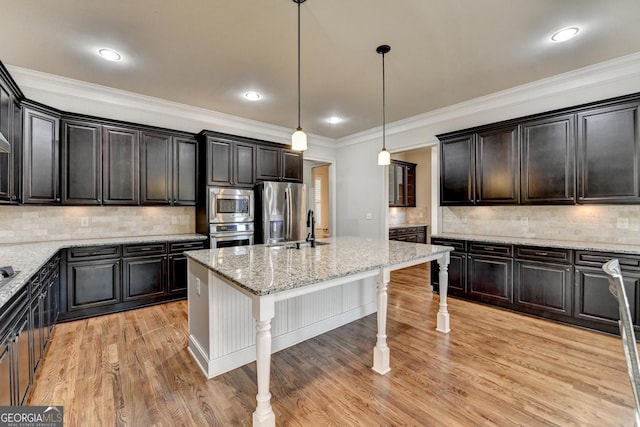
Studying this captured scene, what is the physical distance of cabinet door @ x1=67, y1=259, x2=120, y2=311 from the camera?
10.5 ft

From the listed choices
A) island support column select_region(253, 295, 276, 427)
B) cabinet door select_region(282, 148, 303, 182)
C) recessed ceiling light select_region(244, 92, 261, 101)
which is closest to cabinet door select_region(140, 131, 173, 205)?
recessed ceiling light select_region(244, 92, 261, 101)

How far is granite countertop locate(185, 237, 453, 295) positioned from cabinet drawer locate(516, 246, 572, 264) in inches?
50.0

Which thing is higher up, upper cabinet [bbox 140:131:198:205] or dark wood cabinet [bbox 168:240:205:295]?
upper cabinet [bbox 140:131:198:205]

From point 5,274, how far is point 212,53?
93.6 inches

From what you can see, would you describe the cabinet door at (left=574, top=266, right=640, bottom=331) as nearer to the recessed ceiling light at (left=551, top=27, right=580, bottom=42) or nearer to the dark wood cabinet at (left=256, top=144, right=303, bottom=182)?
the recessed ceiling light at (left=551, top=27, right=580, bottom=42)

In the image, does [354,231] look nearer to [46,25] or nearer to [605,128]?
[605,128]

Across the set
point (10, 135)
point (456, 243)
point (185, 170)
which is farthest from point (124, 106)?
point (456, 243)

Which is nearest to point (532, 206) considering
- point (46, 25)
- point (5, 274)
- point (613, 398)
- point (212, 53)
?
point (613, 398)

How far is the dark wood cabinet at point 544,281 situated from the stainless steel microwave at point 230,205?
371cm

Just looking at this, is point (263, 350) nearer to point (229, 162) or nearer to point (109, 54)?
point (109, 54)

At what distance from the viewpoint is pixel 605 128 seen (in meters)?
2.99

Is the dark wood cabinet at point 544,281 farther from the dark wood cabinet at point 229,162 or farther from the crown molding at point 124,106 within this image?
the crown molding at point 124,106

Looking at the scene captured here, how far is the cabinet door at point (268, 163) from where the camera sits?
4.69 metres

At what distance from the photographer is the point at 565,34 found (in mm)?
2512
